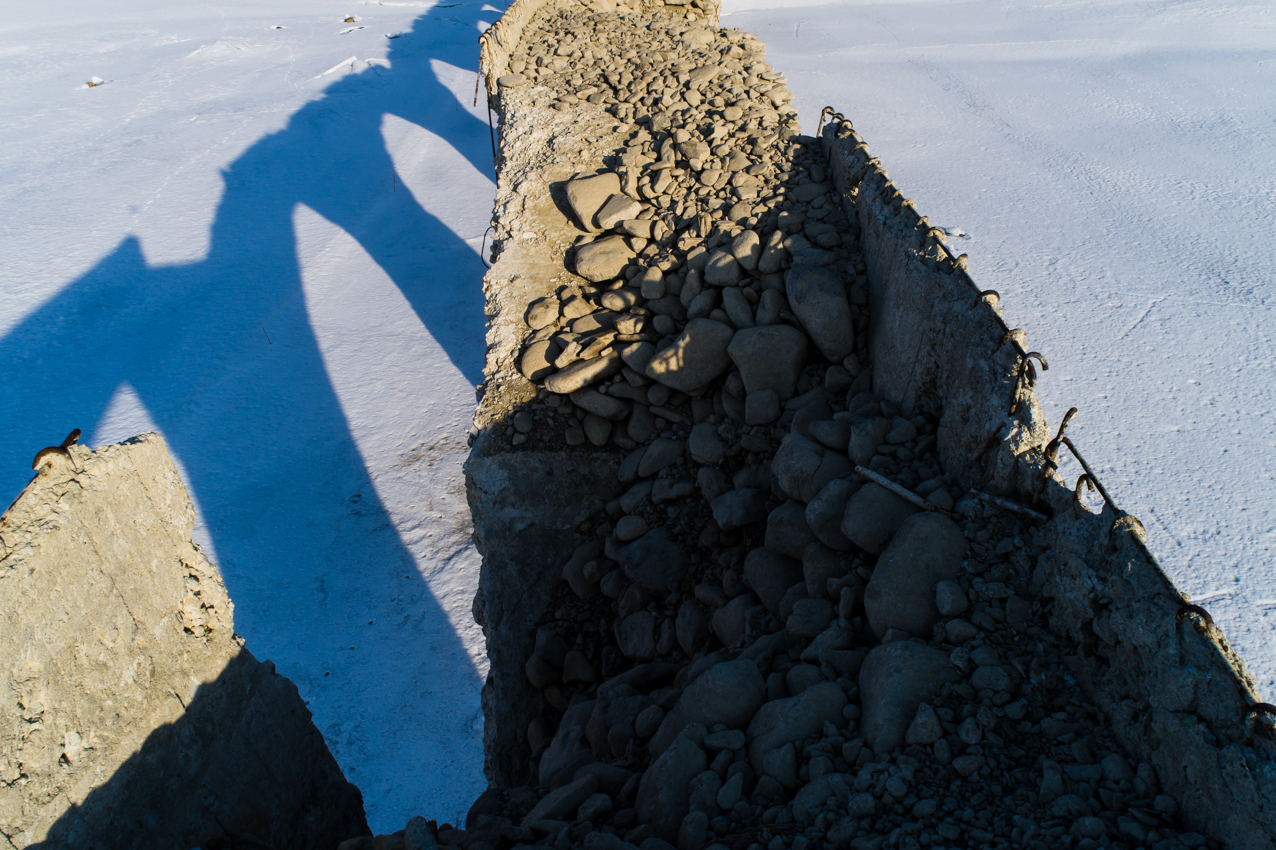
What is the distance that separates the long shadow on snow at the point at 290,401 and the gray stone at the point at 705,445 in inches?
108

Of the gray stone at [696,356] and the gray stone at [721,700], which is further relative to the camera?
the gray stone at [696,356]

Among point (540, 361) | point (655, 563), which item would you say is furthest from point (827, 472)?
point (540, 361)

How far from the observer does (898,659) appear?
7.17 ft

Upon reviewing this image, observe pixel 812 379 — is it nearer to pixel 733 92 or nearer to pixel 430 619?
pixel 733 92

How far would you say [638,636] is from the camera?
3.57m

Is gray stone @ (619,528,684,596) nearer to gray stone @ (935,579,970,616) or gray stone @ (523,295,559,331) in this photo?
gray stone @ (523,295,559,331)

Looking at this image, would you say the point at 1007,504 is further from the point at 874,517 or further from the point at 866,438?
the point at 866,438

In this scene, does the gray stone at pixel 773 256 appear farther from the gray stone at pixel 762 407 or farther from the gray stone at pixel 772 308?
the gray stone at pixel 762 407

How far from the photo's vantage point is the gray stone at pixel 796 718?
89.1 inches

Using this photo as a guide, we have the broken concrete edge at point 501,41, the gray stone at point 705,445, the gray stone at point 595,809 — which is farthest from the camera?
the broken concrete edge at point 501,41

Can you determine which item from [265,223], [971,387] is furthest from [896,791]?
[265,223]

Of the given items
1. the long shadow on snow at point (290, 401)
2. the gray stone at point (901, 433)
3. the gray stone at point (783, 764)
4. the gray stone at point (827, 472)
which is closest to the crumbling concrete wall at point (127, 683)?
the gray stone at point (783, 764)

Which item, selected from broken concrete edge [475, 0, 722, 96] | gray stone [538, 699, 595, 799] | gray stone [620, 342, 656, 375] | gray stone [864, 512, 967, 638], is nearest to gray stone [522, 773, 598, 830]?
gray stone [538, 699, 595, 799]

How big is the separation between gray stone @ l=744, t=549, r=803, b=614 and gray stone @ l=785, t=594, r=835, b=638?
253 mm
